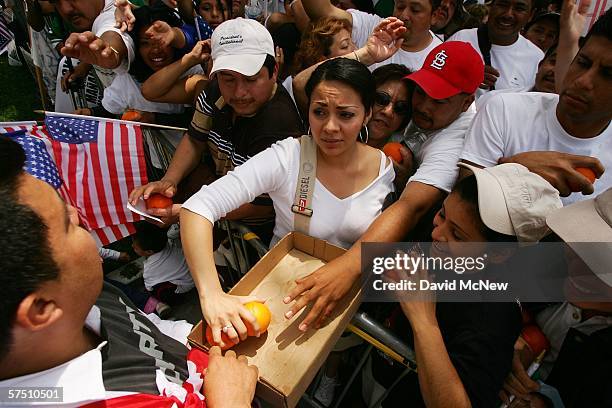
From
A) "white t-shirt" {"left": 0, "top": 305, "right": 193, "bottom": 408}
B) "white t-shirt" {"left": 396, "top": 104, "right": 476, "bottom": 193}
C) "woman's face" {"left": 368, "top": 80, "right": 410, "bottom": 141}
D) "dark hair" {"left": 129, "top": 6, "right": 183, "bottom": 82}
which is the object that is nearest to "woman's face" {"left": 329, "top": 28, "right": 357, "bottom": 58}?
"woman's face" {"left": 368, "top": 80, "right": 410, "bottom": 141}

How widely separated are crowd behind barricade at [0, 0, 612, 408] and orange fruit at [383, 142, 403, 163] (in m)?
0.02

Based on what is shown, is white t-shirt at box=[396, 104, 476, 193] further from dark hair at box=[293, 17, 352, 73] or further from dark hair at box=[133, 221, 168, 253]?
dark hair at box=[133, 221, 168, 253]

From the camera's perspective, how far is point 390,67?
3004mm

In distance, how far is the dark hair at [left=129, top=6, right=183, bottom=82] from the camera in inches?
142

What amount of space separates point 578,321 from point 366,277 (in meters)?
0.94

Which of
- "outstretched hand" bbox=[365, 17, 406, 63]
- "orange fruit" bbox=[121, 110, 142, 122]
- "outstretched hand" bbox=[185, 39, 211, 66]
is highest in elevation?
"outstretched hand" bbox=[365, 17, 406, 63]

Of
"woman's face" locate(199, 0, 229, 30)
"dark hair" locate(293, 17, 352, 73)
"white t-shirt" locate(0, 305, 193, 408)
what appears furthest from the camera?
"woman's face" locate(199, 0, 229, 30)

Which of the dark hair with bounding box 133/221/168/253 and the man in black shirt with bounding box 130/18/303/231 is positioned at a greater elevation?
the man in black shirt with bounding box 130/18/303/231

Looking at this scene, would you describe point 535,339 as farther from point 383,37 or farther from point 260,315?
point 383,37

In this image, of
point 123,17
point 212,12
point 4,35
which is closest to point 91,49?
point 123,17

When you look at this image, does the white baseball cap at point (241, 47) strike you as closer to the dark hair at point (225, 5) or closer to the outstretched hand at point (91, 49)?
the outstretched hand at point (91, 49)

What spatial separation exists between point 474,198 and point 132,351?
157 cm

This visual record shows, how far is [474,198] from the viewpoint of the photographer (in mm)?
1796

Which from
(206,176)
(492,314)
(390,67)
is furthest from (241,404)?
(390,67)
